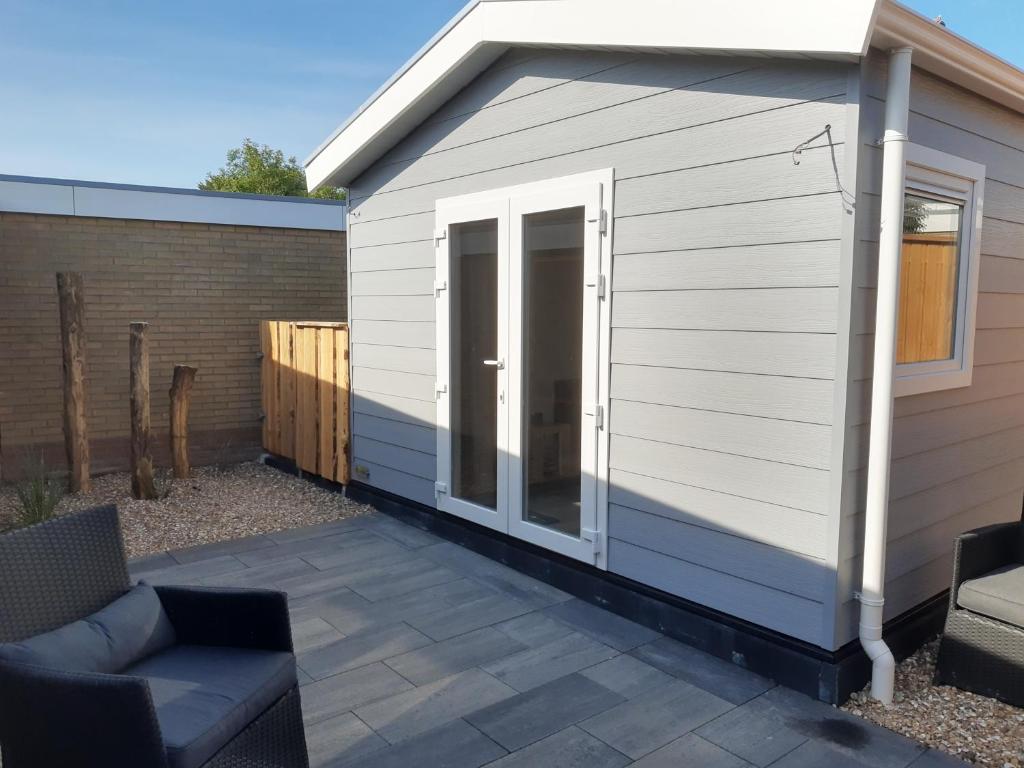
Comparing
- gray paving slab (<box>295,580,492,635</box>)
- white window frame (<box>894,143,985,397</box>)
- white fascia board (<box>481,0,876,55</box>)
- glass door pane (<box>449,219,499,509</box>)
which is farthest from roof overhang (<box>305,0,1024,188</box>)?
gray paving slab (<box>295,580,492,635</box>)

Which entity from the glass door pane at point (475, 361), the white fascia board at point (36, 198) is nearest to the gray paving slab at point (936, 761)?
the glass door pane at point (475, 361)

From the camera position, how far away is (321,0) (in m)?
8.27

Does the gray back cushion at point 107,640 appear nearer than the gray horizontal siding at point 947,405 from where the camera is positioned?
Yes

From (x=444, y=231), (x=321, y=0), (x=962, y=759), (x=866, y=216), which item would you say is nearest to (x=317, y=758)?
(x=962, y=759)

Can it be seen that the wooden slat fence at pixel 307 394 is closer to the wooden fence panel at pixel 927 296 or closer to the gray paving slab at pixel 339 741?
the gray paving slab at pixel 339 741

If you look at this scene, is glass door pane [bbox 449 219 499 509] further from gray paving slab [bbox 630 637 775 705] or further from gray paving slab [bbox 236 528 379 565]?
gray paving slab [bbox 630 637 775 705]

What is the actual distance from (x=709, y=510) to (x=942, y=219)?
1649 mm

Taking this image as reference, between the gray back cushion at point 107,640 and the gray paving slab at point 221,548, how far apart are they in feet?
7.47

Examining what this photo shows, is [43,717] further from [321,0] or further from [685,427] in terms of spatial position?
[321,0]

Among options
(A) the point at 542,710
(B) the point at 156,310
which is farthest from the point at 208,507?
(A) the point at 542,710

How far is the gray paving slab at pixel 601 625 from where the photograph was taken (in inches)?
137

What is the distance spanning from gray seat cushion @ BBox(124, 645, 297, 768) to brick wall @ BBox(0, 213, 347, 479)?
5.18m

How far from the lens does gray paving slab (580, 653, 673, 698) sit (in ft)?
10.0

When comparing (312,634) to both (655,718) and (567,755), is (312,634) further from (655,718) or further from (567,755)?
(655,718)
